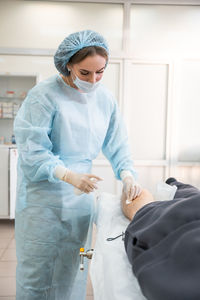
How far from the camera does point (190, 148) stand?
3271 mm

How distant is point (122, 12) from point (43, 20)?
88 cm

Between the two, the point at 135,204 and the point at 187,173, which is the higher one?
the point at 135,204

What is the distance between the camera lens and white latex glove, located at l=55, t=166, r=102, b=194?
1.00 meters

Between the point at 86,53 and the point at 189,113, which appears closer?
the point at 86,53

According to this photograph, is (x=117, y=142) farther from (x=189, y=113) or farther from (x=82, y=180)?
(x=189, y=113)

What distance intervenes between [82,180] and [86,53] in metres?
0.46

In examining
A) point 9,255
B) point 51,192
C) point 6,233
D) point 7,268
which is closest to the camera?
point 51,192

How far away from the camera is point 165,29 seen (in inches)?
125

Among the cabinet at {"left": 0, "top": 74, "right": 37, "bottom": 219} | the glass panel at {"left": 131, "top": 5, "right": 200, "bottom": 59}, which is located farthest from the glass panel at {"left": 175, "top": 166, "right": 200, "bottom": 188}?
the cabinet at {"left": 0, "top": 74, "right": 37, "bottom": 219}

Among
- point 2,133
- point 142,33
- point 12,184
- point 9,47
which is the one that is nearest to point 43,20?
point 9,47

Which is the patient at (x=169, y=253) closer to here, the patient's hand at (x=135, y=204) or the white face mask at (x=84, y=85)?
the patient's hand at (x=135, y=204)

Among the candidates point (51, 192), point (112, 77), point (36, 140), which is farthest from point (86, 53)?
point (112, 77)

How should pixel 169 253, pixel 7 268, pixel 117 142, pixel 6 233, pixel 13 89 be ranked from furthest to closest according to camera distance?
1. pixel 13 89
2. pixel 6 233
3. pixel 7 268
4. pixel 117 142
5. pixel 169 253

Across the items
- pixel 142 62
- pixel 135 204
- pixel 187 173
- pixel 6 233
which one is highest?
pixel 142 62
